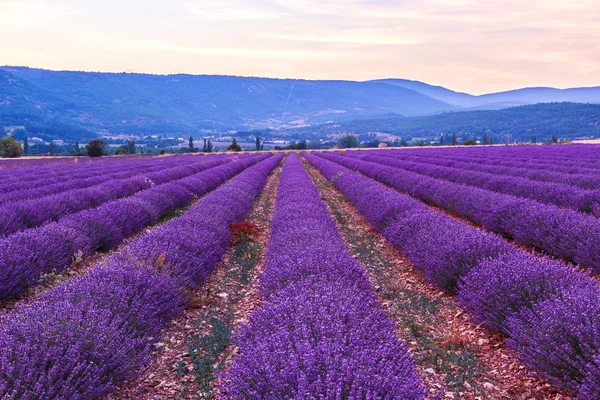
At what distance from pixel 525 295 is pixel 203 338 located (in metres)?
2.83

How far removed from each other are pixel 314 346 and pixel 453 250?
3.05 meters

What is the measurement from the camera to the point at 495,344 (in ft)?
12.3

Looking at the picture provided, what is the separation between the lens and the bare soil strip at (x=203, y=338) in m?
3.21

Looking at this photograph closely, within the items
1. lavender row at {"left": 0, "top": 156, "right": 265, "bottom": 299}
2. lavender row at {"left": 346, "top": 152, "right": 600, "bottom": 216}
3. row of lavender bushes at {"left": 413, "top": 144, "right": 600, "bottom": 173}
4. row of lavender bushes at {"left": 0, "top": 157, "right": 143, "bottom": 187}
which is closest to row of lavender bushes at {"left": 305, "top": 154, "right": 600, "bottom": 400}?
lavender row at {"left": 346, "top": 152, "right": 600, "bottom": 216}

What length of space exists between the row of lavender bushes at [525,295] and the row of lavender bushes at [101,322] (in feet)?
8.93

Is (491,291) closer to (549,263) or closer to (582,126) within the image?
(549,263)

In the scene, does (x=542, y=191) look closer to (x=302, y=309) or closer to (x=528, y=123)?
(x=302, y=309)

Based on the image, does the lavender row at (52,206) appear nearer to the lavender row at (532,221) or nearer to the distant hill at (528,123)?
the lavender row at (532,221)

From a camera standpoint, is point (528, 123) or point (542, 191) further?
point (528, 123)

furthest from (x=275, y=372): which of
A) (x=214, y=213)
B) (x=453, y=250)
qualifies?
(x=214, y=213)

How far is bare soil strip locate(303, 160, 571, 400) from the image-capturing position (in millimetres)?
3105

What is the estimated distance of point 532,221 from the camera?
6.68 meters

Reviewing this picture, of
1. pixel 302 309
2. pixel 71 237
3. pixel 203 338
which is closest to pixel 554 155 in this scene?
pixel 71 237

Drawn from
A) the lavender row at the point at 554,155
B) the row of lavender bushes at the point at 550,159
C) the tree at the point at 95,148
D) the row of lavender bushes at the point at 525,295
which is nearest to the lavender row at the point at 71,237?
the row of lavender bushes at the point at 525,295
